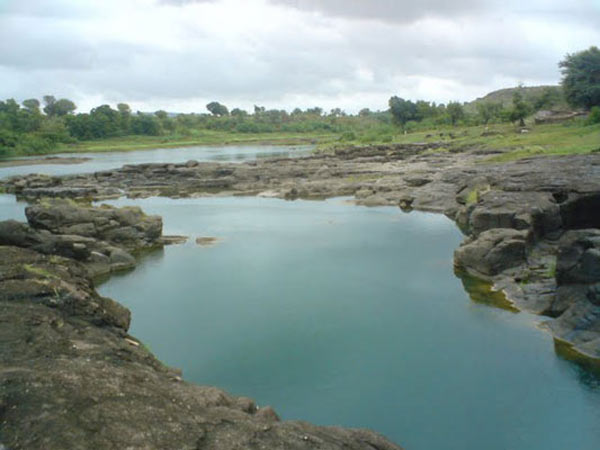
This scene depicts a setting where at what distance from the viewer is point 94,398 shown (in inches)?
257

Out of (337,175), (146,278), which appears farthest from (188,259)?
(337,175)

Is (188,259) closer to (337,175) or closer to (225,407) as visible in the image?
(225,407)

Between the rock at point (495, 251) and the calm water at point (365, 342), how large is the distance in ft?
3.66

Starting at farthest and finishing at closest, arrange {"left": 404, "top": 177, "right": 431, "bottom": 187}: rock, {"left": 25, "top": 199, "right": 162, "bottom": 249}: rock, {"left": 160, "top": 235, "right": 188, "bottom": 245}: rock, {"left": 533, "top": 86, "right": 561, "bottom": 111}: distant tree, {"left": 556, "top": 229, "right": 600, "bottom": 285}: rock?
{"left": 533, "top": 86, "right": 561, "bottom": 111}: distant tree < {"left": 404, "top": 177, "right": 431, "bottom": 187}: rock < {"left": 160, "top": 235, "right": 188, "bottom": 245}: rock < {"left": 25, "top": 199, "right": 162, "bottom": 249}: rock < {"left": 556, "top": 229, "right": 600, "bottom": 285}: rock

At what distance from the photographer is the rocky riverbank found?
19.6 feet

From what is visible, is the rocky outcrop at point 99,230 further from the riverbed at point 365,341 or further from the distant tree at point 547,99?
the distant tree at point 547,99

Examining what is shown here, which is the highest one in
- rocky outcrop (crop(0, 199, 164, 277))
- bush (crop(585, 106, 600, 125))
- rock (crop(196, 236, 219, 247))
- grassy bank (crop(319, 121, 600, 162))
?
bush (crop(585, 106, 600, 125))

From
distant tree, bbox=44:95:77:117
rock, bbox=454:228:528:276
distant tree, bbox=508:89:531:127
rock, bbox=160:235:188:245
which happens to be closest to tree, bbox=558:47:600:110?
distant tree, bbox=508:89:531:127

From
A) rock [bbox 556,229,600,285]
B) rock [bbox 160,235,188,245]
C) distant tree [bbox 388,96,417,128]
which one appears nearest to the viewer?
rock [bbox 556,229,600,285]

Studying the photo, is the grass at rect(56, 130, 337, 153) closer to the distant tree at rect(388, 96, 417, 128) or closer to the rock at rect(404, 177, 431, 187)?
the distant tree at rect(388, 96, 417, 128)

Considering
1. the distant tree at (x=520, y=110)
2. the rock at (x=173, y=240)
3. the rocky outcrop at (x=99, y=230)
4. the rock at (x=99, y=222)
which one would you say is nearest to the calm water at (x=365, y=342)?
the rock at (x=173, y=240)

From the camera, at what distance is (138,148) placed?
122688mm

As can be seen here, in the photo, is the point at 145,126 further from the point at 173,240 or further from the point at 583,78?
the point at 173,240

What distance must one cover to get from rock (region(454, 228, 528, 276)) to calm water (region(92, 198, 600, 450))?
1115 millimetres
